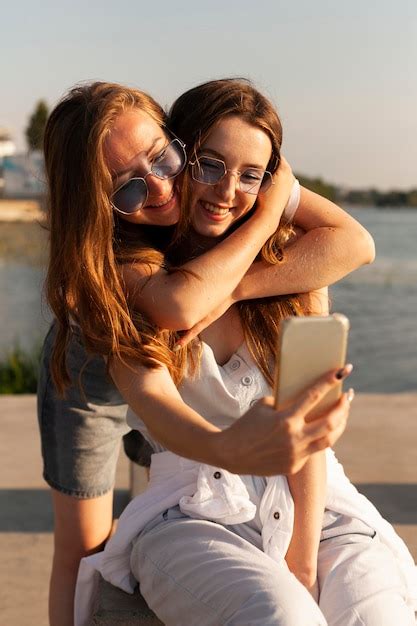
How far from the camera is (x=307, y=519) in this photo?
2.17 m

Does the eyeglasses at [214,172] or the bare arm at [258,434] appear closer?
the bare arm at [258,434]

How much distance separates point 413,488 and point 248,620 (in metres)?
2.57

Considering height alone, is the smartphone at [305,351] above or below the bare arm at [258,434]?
above

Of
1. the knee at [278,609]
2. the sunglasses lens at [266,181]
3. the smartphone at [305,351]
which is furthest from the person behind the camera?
the sunglasses lens at [266,181]

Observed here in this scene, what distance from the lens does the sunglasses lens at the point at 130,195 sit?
215 cm

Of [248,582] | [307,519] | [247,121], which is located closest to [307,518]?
[307,519]

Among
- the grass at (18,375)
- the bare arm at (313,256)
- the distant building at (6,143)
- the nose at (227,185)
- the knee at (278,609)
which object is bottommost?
the distant building at (6,143)

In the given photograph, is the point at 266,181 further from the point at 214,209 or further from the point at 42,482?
the point at 42,482

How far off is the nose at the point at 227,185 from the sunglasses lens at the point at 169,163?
0.09 m

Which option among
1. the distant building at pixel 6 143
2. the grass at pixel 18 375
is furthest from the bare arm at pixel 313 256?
the distant building at pixel 6 143

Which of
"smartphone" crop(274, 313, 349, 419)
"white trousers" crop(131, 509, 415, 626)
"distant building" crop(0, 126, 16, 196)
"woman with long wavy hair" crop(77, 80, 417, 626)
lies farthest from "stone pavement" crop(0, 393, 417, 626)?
"distant building" crop(0, 126, 16, 196)

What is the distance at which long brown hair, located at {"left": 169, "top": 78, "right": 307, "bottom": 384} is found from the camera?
2246 millimetres

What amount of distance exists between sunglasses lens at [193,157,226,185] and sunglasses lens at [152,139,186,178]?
1.7 inches

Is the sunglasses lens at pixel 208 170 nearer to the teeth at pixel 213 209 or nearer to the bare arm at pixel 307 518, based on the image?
the teeth at pixel 213 209
